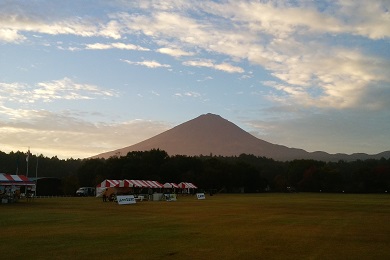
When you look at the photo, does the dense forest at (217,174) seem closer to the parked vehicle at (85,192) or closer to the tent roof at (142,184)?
the parked vehicle at (85,192)

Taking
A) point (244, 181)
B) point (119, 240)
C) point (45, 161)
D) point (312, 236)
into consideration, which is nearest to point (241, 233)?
point (312, 236)

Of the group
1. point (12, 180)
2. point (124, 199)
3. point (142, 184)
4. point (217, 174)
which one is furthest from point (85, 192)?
point (124, 199)

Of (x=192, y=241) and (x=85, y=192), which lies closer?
(x=192, y=241)

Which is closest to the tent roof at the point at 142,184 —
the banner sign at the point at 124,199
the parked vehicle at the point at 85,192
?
the banner sign at the point at 124,199

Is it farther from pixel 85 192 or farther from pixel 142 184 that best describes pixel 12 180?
pixel 85 192

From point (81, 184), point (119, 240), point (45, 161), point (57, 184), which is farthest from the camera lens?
point (45, 161)

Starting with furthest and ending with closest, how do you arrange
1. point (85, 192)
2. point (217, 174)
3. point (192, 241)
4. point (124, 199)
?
point (217, 174), point (85, 192), point (124, 199), point (192, 241)

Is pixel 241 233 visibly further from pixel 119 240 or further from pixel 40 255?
pixel 40 255

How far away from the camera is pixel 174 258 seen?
1100 centimetres

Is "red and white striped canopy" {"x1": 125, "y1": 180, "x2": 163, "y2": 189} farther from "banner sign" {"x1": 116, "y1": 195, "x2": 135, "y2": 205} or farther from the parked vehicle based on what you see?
the parked vehicle

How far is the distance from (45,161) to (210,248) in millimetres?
136163

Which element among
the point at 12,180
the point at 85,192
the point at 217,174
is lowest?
the point at 85,192

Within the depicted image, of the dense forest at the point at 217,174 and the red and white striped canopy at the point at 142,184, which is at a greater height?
the dense forest at the point at 217,174

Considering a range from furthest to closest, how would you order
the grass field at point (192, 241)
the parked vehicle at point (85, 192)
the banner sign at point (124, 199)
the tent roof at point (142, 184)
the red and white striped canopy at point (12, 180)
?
the parked vehicle at point (85, 192)
the tent roof at point (142, 184)
the red and white striped canopy at point (12, 180)
the banner sign at point (124, 199)
the grass field at point (192, 241)
